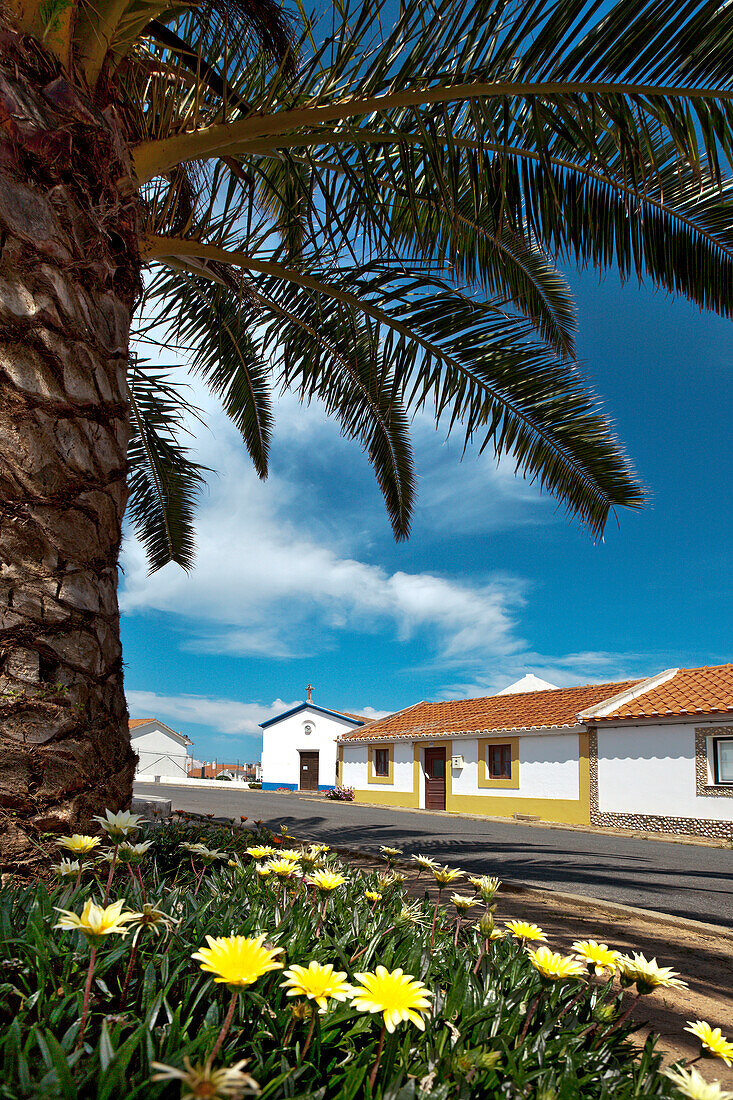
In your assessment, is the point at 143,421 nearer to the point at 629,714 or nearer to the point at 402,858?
the point at 402,858

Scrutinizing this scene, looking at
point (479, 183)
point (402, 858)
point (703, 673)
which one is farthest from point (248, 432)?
point (703, 673)

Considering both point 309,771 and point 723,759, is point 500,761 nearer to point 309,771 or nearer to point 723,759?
point 723,759

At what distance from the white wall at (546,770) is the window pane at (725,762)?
3.98m

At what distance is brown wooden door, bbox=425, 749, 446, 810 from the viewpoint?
2389cm

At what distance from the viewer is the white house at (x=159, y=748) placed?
44.0 m

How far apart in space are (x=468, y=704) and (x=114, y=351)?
2522cm

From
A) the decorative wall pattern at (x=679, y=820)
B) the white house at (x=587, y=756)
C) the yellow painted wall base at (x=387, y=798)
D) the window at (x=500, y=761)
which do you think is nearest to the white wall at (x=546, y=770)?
the white house at (x=587, y=756)

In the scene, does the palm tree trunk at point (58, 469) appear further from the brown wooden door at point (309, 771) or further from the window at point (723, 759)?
the brown wooden door at point (309, 771)

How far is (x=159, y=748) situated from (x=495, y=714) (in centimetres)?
3321

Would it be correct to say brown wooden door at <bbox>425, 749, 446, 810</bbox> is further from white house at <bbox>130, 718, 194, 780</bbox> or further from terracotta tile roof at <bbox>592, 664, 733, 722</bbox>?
white house at <bbox>130, 718, 194, 780</bbox>

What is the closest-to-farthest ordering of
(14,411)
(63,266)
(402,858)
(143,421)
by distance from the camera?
(14,411) < (63,266) < (143,421) < (402,858)

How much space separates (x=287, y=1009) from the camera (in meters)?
1.40

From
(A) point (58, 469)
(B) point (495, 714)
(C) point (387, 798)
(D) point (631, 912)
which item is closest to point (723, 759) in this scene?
(B) point (495, 714)

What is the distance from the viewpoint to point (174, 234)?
4332mm
